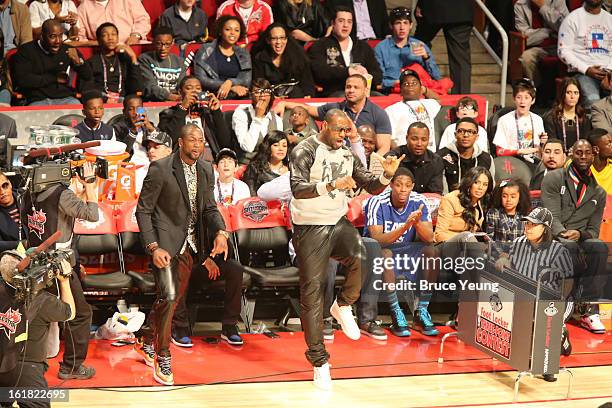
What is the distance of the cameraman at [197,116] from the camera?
33.9 feet

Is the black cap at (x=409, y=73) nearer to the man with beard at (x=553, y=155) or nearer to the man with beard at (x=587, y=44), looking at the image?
the man with beard at (x=553, y=155)

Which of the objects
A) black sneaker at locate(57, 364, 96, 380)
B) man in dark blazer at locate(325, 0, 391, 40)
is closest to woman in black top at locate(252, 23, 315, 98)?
man in dark blazer at locate(325, 0, 391, 40)

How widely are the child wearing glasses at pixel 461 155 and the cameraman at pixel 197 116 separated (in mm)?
2044

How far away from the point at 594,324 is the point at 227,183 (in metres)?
3.33

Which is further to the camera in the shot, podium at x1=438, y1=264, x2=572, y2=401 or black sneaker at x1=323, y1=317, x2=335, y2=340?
black sneaker at x1=323, y1=317, x2=335, y2=340

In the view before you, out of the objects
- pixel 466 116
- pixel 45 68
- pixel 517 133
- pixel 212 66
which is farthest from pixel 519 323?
pixel 45 68

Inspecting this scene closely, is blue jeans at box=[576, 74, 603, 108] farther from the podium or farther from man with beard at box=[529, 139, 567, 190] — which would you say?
the podium

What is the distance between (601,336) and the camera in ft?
30.8

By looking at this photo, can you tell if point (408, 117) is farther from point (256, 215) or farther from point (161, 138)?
point (161, 138)

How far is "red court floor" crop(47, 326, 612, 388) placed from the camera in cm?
809

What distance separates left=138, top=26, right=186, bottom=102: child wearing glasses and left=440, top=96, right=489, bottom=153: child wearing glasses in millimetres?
2655

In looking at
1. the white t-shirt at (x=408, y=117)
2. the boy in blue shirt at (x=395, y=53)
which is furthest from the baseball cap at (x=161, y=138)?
the boy in blue shirt at (x=395, y=53)

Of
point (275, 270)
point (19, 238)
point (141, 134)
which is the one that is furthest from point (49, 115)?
point (275, 270)

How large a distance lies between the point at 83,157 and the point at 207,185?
0.90 m
